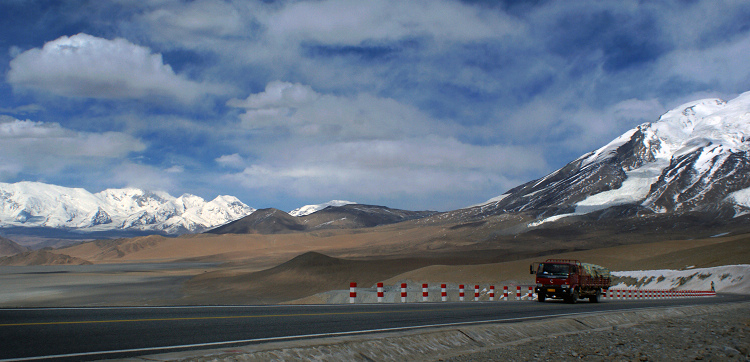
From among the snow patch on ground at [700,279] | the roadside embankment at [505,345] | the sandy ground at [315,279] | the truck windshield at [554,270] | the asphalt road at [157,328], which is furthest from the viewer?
the sandy ground at [315,279]

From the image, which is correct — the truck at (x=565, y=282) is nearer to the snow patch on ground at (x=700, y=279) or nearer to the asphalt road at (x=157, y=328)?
the asphalt road at (x=157, y=328)

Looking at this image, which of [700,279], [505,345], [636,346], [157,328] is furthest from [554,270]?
[700,279]

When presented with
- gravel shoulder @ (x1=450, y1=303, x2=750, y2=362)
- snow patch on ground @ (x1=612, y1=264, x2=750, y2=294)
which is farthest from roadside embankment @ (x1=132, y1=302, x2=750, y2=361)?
snow patch on ground @ (x1=612, y1=264, x2=750, y2=294)

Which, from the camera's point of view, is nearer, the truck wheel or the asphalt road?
the asphalt road

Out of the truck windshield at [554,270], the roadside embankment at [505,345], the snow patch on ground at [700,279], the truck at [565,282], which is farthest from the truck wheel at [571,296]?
the snow patch on ground at [700,279]

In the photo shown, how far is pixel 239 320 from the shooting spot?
11930 mm

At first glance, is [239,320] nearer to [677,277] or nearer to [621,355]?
[621,355]

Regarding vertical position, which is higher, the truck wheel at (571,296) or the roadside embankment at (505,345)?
the roadside embankment at (505,345)

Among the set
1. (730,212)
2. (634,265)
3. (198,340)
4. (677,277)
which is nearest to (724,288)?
(677,277)

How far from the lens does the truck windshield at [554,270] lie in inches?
1063

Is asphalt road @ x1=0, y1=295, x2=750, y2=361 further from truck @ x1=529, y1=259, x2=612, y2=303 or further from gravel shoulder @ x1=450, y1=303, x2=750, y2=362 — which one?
truck @ x1=529, y1=259, x2=612, y2=303

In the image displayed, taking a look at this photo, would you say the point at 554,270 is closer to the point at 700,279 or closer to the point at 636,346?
the point at 636,346

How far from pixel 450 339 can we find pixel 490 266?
58112 mm

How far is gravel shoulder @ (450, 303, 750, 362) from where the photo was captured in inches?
348
